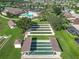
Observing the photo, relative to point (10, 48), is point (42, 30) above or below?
below

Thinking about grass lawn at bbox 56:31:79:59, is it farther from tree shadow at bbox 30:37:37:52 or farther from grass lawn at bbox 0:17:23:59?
grass lawn at bbox 0:17:23:59

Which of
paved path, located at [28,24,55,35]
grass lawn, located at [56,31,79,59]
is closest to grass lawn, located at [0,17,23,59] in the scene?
paved path, located at [28,24,55,35]

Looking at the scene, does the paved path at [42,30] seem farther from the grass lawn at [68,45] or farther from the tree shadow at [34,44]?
the tree shadow at [34,44]

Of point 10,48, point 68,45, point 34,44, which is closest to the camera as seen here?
point 10,48

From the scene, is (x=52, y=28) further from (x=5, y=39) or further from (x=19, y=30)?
(x=5, y=39)

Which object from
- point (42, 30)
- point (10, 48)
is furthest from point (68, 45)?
point (42, 30)

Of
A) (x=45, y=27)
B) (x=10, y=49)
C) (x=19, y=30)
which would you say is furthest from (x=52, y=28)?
(x=10, y=49)

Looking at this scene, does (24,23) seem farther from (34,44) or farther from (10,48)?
(10,48)

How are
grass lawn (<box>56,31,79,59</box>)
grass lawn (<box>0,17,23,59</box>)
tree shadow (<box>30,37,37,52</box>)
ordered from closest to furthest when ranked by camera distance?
grass lawn (<box>56,31,79,59</box>), grass lawn (<box>0,17,23,59</box>), tree shadow (<box>30,37,37,52</box>)
